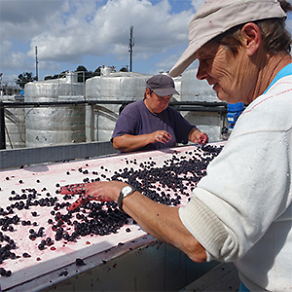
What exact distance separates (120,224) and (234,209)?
745 mm

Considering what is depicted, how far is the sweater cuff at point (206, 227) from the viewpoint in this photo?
2.43ft

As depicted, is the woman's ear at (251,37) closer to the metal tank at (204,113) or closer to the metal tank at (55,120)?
the metal tank at (204,113)

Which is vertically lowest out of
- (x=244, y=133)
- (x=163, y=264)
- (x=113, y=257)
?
(x=163, y=264)

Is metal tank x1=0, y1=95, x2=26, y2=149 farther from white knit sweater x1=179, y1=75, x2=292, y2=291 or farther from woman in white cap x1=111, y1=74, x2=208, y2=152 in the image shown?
white knit sweater x1=179, y1=75, x2=292, y2=291

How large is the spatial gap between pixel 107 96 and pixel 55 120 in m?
2.56

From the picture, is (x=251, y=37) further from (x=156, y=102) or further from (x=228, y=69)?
(x=156, y=102)

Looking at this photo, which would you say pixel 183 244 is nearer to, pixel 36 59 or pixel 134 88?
pixel 134 88

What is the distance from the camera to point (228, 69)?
96 cm

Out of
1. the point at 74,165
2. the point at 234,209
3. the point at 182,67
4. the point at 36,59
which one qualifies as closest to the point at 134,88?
the point at 74,165

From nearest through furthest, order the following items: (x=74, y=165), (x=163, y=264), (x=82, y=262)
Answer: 1. (x=82, y=262)
2. (x=163, y=264)
3. (x=74, y=165)

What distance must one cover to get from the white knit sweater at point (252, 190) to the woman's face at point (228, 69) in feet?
0.55

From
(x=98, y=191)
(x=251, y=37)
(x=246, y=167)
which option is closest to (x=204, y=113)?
(x=98, y=191)

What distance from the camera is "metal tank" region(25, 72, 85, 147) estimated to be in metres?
10.1

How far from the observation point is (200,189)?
0.79 m
